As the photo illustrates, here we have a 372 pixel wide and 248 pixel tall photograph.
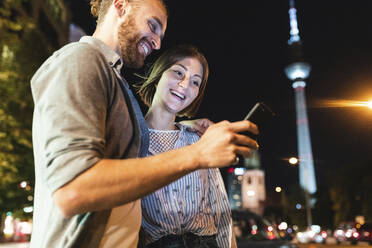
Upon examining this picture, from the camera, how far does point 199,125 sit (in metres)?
3.35

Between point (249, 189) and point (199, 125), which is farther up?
point (199, 125)

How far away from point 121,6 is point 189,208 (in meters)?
1.47

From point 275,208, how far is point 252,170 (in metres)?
19.4

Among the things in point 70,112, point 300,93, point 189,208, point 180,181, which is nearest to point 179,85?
point 180,181

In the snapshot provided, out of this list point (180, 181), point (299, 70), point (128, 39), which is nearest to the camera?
point (128, 39)

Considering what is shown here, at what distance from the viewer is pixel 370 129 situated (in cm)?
798

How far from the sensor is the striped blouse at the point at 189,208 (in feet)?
8.68

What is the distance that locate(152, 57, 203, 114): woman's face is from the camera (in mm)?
3123

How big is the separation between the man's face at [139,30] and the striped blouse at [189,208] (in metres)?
1.07

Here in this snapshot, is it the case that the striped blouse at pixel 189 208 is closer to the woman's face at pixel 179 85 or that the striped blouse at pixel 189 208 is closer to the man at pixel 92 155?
the woman's face at pixel 179 85

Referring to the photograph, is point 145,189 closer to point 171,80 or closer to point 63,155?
point 63,155

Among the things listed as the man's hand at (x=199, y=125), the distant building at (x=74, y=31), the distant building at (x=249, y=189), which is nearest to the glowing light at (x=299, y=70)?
the distant building at (x=249, y=189)

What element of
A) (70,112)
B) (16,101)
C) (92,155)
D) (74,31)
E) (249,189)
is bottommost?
(249,189)

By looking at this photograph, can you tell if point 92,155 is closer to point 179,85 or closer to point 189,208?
point 189,208
